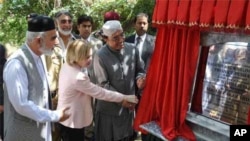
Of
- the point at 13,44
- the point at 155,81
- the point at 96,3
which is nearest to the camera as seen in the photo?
the point at 155,81

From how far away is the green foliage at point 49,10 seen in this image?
30.9 feet

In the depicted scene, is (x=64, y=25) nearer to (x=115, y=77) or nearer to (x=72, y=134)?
(x=115, y=77)

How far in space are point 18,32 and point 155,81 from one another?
9.33 metres

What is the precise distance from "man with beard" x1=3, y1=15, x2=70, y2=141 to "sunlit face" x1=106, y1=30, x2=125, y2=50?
2.34 ft

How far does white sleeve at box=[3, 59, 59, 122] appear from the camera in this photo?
251cm

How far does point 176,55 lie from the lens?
2.62m

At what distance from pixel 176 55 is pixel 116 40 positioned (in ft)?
2.90

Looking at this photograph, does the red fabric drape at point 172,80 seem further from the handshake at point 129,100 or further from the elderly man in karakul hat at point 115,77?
the elderly man in karakul hat at point 115,77

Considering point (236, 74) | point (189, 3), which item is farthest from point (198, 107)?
point (189, 3)

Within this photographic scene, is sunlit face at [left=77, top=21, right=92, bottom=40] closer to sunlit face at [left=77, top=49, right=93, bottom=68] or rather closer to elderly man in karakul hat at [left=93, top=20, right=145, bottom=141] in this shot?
elderly man in karakul hat at [left=93, top=20, right=145, bottom=141]

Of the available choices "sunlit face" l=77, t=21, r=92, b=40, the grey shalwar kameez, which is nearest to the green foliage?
"sunlit face" l=77, t=21, r=92, b=40

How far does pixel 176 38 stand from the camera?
261cm

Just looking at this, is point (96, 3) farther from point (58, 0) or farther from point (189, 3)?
point (189, 3)

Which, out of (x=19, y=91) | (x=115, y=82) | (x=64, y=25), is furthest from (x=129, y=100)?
(x=64, y=25)
